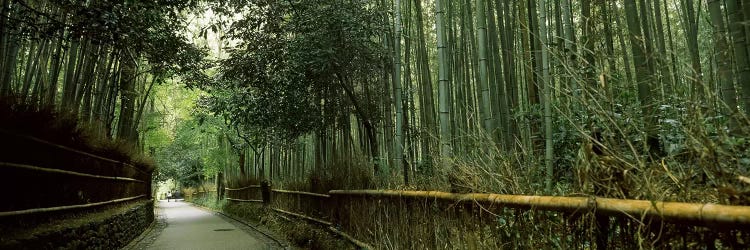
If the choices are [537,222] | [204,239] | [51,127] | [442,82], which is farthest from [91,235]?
[537,222]

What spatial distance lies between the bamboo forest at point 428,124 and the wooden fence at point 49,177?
3 cm

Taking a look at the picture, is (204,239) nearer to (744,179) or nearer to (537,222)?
(537,222)

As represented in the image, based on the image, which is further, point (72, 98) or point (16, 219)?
point (72, 98)

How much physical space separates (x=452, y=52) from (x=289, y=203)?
12.8 feet

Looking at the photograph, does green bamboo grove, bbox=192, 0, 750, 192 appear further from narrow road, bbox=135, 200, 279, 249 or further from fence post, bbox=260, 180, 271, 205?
fence post, bbox=260, 180, 271, 205

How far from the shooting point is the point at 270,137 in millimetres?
9031

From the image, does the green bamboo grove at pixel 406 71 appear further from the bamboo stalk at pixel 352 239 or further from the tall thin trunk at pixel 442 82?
the bamboo stalk at pixel 352 239

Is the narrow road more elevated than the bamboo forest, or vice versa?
the bamboo forest

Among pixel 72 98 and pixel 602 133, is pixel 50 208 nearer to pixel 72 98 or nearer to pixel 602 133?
pixel 72 98

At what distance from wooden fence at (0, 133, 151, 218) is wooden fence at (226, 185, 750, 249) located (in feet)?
8.28

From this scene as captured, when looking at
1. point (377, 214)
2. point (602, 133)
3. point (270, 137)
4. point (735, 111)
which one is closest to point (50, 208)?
point (377, 214)

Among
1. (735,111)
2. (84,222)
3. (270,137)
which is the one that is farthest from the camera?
(270,137)

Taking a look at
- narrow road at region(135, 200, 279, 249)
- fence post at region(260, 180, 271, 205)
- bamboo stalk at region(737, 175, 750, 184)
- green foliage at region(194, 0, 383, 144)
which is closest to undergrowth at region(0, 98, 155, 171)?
narrow road at region(135, 200, 279, 249)

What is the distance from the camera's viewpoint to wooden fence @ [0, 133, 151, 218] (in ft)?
10.7
